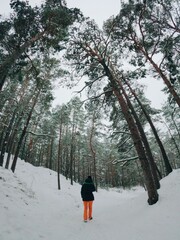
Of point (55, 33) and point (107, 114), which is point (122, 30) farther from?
point (107, 114)

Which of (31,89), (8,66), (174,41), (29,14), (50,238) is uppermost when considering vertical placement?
(31,89)

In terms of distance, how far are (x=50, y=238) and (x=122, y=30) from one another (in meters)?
11.2

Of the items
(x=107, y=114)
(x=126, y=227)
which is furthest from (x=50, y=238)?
(x=107, y=114)

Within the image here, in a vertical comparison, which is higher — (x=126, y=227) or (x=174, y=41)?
(x=174, y=41)

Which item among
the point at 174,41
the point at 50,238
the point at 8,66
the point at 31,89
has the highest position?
the point at 31,89

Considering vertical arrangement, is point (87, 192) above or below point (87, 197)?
above

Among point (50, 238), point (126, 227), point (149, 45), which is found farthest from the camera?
point (149, 45)

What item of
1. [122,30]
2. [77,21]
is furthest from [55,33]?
[122,30]

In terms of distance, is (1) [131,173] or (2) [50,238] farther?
(1) [131,173]

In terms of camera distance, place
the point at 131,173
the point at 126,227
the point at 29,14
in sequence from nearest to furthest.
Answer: the point at 126,227 → the point at 29,14 → the point at 131,173

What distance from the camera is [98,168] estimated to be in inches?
1938

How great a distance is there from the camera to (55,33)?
33.0ft

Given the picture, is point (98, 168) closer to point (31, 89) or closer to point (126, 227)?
point (31, 89)

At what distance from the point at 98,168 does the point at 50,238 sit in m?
45.4
